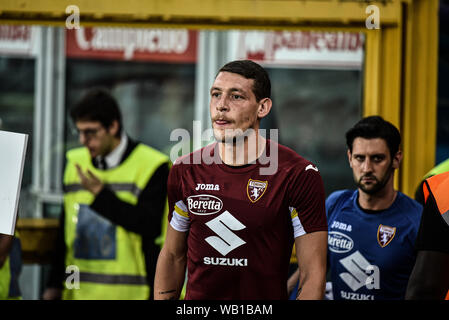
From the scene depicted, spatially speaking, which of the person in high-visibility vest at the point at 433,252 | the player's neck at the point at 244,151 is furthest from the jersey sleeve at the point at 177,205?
the person in high-visibility vest at the point at 433,252

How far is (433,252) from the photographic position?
211 centimetres

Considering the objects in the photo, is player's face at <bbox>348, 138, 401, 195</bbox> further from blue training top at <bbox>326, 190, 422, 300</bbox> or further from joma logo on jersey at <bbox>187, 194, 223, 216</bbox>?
joma logo on jersey at <bbox>187, 194, 223, 216</bbox>

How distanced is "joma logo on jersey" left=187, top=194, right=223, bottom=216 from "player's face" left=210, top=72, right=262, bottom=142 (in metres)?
0.27

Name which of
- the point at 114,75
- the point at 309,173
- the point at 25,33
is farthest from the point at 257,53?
the point at 309,173

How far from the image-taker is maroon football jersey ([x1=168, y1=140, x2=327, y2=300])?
2428 millimetres

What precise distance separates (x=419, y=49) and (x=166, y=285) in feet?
9.49

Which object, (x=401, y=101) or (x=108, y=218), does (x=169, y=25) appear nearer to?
(x=108, y=218)

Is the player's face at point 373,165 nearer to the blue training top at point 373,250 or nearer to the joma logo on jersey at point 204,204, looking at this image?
the blue training top at point 373,250

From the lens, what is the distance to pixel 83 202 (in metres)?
4.61

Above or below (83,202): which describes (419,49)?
above

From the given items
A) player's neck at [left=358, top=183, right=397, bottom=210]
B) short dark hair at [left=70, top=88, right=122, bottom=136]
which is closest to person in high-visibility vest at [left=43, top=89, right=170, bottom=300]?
short dark hair at [left=70, top=88, right=122, bottom=136]

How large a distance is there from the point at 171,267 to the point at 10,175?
2.67 ft

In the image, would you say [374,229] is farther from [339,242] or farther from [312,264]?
[312,264]
